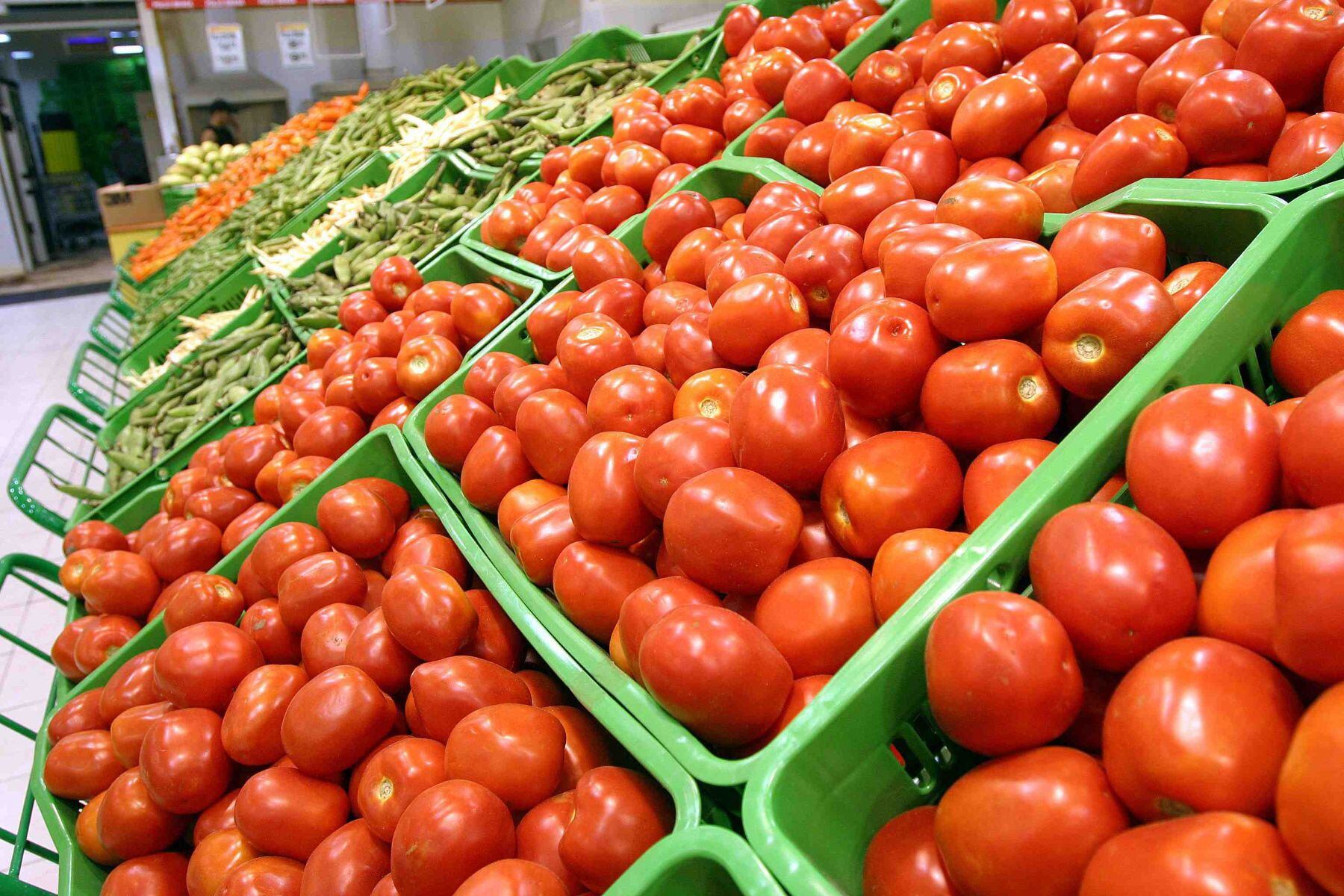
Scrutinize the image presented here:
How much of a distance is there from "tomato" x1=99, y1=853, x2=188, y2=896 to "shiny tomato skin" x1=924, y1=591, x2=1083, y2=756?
5.33 ft

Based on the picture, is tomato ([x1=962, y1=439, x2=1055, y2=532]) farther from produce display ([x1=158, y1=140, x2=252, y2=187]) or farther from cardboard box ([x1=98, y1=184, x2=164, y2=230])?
cardboard box ([x1=98, y1=184, x2=164, y2=230])

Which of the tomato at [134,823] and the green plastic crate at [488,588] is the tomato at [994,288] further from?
the tomato at [134,823]

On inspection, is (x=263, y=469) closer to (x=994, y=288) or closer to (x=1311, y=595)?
(x=994, y=288)

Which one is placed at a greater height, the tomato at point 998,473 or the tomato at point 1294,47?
the tomato at point 1294,47

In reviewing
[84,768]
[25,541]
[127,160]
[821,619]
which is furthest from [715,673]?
[127,160]

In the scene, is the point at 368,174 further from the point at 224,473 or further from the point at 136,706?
the point at 136,706

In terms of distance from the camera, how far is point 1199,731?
0.75 meters

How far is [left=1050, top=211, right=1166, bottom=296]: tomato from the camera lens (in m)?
1.37

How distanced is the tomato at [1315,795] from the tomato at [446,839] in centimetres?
99

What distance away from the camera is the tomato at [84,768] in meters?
1.97

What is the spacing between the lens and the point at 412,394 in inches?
99.5

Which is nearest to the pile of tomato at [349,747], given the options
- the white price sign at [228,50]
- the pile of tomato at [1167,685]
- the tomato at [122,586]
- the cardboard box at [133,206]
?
the tomato at [122,586]

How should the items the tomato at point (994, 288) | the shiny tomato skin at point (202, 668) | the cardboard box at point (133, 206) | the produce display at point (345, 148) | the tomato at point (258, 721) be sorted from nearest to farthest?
the tomato at point (994, 288), the tomato at point (258, 721), the shiny tomato skin at point (202, 668), the produce display at point (345, 148), the cardboard box at point (133, 206)

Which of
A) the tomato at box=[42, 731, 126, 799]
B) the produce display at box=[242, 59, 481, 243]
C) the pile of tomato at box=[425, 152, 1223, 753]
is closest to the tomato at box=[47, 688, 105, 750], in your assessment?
the tomato at box=[42, 731, 126, 799]
